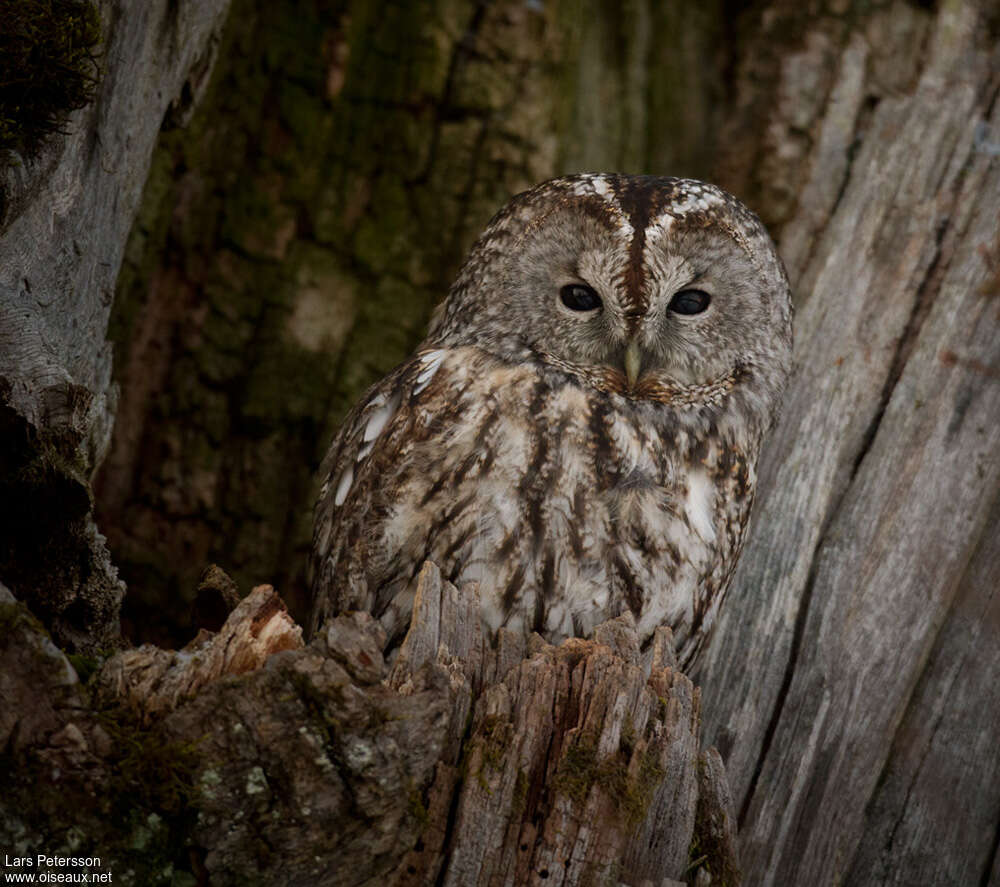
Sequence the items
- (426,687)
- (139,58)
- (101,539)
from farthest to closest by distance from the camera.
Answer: (139,58) → (101,539) → (426,687)

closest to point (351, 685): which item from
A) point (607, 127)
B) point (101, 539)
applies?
point (101, 539)

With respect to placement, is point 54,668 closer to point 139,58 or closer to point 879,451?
point 139,58

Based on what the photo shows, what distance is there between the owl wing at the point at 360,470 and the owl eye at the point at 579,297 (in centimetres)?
32

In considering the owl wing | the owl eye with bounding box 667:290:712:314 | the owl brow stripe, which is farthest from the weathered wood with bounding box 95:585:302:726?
the owl eye with bounding box 667:290:712:314

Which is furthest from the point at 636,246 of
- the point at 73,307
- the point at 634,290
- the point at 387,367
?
the point at 387,367

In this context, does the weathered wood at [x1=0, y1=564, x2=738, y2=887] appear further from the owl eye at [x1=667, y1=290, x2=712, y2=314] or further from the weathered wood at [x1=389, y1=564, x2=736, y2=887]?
the owl eye at [x1=667, y1=290, x2=712, y2=314]

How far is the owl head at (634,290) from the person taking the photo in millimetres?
2324

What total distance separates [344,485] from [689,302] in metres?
0.95

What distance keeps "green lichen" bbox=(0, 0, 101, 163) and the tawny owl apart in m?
0.94

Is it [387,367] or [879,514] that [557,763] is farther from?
[387,367]

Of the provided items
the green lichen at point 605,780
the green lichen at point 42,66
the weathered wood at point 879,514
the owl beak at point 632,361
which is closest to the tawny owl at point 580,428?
the owl beak at point 632,361

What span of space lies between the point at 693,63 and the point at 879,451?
1.63 meters

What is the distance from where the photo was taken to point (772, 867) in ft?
8.23

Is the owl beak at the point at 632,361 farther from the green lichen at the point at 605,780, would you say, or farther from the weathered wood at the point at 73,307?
the weathered wood at the point at 73,307
